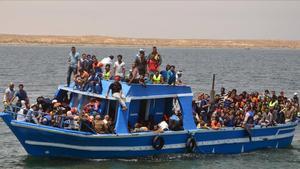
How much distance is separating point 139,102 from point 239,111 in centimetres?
519

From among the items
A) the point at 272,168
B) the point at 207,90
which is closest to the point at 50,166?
the point at 272,168

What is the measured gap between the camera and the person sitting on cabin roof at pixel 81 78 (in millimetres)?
28266

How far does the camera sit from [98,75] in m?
28.1

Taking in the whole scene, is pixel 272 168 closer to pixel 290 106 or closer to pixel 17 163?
pixel 290 106

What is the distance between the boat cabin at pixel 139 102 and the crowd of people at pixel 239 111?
0.98 metres

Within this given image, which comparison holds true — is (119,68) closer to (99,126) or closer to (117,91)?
(117,91)

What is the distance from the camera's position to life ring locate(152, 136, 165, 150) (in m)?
27.6

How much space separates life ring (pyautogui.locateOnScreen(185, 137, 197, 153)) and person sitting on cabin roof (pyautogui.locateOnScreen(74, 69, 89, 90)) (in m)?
4.81

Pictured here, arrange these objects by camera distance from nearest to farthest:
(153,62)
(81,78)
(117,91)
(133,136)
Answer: (133,136) → (117,91) → (81,78) → (153,62)

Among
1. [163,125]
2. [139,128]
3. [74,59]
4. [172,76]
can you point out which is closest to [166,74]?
[172,76]

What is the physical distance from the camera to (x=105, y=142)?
87.6ft

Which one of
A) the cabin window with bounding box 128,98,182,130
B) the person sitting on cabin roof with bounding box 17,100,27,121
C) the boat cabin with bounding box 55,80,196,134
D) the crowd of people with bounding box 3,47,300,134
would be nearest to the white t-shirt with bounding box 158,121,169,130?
the crowd of people with bounding box 3,47,300,134

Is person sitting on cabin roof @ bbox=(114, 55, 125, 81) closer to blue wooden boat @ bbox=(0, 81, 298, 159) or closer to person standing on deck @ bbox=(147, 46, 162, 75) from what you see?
blue wooden boat @ bbox=(0, 81, 298, 159)

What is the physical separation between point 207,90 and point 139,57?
1255 inches
